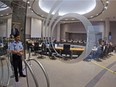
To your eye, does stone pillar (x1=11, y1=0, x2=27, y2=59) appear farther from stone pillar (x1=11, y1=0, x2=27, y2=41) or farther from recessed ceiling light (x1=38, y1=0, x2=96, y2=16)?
recessed ceiling light (x1=38, y1=0, x2=96, y2=16)

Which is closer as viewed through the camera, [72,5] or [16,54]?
[16,54]

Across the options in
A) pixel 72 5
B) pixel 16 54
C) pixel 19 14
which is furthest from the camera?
pixel 72 5

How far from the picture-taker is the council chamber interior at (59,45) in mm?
5016

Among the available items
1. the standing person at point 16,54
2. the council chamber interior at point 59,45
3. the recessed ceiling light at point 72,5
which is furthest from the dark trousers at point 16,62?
the recessed ceiling light at point 72,5

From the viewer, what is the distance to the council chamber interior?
5.02 metres

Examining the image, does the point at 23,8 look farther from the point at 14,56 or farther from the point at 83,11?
the point at 83,11

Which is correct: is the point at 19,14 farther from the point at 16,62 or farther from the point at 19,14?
the point at 16,62

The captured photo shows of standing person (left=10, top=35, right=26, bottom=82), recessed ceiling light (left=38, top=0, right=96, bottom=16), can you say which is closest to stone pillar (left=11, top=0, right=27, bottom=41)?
standing person (left=10, top=35, right=26, bottom=82)

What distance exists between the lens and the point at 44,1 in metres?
12.8

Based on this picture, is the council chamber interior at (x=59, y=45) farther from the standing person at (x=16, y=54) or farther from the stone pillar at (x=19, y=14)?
the standing person at (x=16, y=54)

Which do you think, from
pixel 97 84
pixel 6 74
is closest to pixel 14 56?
pixel 6 74

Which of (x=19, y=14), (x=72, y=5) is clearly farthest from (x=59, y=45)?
(x=19, y=14)

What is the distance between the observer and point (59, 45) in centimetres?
1324

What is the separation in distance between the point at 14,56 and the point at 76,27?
1700 centimetres
